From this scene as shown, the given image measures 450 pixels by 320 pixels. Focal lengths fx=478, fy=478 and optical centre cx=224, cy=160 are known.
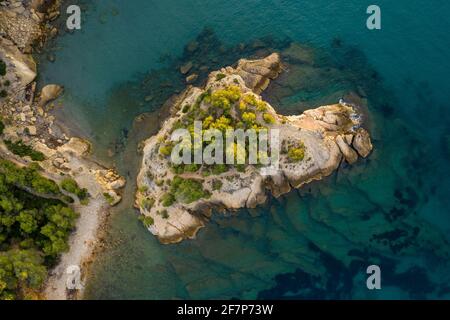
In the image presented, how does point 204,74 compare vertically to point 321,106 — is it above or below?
above

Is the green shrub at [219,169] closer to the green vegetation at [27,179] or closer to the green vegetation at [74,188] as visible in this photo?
the green vegetation at [74,188]

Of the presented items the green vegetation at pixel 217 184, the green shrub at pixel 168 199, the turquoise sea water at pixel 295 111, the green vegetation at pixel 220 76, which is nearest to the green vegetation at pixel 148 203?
the green shrub at pixel 168 199

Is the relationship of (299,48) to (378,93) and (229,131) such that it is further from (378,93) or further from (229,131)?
(229,131)

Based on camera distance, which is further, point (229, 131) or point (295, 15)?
point (295, 15)

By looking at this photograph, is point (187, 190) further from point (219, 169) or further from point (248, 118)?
point (248, 118)

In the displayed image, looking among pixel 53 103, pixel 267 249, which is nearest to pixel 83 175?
pixel 53 103

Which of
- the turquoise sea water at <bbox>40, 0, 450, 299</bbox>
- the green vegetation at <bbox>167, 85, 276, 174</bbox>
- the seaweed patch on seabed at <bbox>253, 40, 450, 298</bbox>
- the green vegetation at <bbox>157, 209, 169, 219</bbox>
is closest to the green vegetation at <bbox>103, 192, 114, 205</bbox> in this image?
the turquoise sea water at <bbox>40, 0, 450, 299</bbox>
